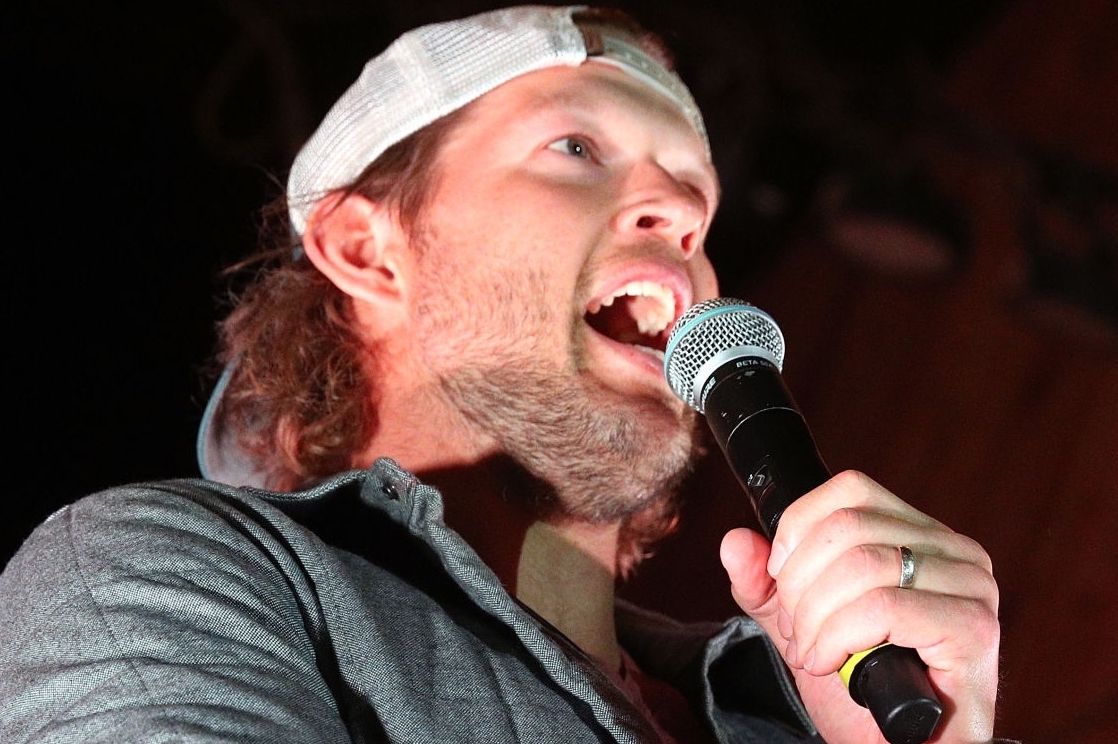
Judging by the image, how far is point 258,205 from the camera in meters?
2.49

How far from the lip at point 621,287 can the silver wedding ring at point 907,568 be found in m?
0.61

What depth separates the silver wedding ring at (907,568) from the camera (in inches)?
38.0

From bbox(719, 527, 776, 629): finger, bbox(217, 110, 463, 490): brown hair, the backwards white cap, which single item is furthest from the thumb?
the backwards white cap

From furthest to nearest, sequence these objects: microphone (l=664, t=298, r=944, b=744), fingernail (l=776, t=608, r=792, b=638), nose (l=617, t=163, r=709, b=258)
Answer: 1. nose (l=617, t=163, r=709, b=258)
2. fingernail (l=776, t=608, r=792, b=638)
3. microphone (l=664, t=298, r=944, b=744)

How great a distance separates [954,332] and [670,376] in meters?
2.36

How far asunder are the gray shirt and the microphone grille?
0.26m

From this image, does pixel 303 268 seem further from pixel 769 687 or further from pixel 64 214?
pixel 769 687

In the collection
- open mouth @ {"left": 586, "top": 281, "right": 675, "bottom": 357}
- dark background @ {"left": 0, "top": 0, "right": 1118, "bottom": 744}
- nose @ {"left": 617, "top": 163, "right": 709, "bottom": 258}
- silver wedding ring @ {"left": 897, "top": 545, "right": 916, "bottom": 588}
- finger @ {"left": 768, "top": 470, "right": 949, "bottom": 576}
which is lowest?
dark background @ {"left": 0, "top": 0, "right": 1118, "bottom": 744}

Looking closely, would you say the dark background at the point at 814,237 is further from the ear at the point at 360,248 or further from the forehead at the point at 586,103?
the forehead at the point at 586,103

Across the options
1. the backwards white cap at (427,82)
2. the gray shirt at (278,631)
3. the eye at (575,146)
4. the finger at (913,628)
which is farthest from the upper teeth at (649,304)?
the finger at (913,628)

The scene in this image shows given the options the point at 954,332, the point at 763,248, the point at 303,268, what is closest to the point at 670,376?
the point at 303,268

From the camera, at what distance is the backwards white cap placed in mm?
1783

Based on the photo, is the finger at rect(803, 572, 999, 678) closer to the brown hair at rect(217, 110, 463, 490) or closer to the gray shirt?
the gray shirt

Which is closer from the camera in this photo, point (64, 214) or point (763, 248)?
point (64, 214)
